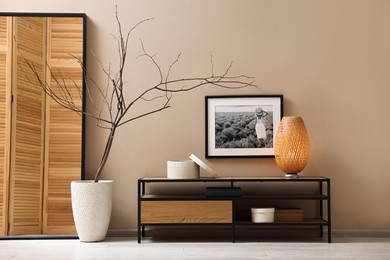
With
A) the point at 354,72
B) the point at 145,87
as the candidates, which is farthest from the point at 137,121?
the point at 354,72

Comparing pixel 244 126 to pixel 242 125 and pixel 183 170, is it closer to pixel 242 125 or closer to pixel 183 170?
pixel 242 125

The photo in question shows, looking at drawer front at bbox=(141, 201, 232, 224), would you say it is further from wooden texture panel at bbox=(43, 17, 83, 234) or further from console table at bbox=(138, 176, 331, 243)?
wooden texture panel at bbox=(43, 17, 83, 234)

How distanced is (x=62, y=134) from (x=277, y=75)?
1679mm

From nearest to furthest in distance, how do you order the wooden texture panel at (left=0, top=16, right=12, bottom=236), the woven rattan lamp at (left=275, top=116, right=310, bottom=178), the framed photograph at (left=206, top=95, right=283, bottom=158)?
1. the woven rattan lamp at (left=275, top=116, right=310, bottom=178)
2. the wooden texture panel at (left=0, top=16, right=12, bottom=236)
3. the framed photograph at (left=206, top=95, right=283, bottom=158)

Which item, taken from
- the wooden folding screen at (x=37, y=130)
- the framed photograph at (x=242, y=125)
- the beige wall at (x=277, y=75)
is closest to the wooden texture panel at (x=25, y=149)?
the wooden folding screen at (x=37, y=130)

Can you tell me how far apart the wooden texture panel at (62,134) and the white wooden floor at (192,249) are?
0.20m

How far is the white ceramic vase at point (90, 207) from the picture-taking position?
349cm

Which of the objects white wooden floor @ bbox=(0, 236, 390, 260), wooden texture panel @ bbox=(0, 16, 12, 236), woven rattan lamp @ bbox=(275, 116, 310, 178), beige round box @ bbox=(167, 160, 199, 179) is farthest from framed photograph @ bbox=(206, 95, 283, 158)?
wooden texture panel @ bbox=(0, 16, 12, 236)

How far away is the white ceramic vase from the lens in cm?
349

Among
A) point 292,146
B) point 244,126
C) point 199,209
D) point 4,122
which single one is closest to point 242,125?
point 244,126

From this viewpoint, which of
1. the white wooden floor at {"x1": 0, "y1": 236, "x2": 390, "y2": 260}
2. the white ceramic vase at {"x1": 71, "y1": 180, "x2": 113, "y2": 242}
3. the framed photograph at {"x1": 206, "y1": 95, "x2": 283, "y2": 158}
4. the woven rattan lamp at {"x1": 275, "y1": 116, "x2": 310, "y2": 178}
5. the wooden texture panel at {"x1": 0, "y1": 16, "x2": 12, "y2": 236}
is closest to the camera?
the white wooden floor at {"x1": 0, "y1": 236, "x2": 390, "y2": 260}

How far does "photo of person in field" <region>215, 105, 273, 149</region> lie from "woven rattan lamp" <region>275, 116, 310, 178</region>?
0.67 ft

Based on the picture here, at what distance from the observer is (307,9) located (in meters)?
3.90

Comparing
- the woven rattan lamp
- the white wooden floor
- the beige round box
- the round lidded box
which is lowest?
the white wooden floor
